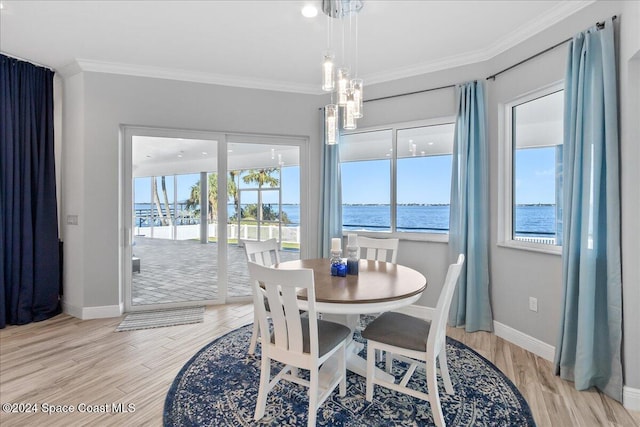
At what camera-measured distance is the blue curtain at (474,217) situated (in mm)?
3209

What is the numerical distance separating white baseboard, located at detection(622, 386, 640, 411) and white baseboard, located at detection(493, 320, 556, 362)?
0.54 m

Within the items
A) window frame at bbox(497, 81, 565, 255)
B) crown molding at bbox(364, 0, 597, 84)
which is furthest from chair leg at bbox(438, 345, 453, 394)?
crown molding at bbox(364, 0, 597, 84)

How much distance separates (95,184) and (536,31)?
177 inches

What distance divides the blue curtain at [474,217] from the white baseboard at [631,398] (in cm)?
121

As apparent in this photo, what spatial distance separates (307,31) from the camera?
2.86 meters

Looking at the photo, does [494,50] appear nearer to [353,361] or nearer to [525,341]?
[525,341]

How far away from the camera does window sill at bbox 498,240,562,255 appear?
2635 mm

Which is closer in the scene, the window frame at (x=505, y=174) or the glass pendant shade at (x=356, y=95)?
the glass pendant shade at (x=356, y=95)

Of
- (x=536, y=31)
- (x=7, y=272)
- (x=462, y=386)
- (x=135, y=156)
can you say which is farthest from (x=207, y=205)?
(x=536, y=31)

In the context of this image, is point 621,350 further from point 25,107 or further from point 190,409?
point 25,107

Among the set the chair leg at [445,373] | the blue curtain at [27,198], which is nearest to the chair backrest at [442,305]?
the chair leg at [445,373]

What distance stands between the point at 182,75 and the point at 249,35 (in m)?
1.24

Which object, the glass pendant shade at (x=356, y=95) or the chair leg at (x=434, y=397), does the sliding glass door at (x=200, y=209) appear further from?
the chair leg at (x=434, y=397)

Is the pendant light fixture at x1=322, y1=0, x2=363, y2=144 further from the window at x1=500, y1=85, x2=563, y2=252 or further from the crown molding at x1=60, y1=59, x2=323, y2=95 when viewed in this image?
the window at x1=500, y1=85, x2=563, y2=252
